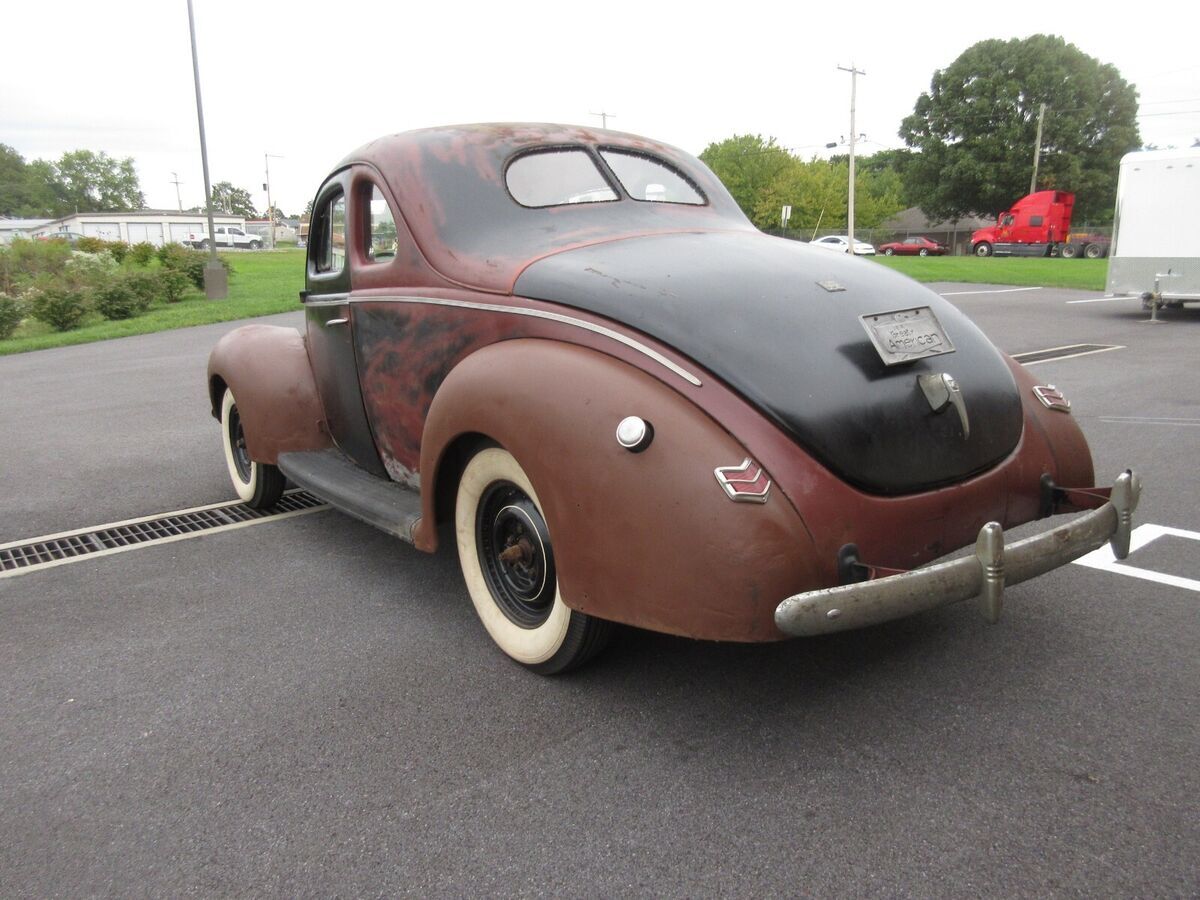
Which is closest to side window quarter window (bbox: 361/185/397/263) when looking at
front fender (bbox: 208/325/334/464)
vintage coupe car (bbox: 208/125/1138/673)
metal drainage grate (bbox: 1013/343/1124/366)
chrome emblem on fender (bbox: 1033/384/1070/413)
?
vintage coupe car (bbox: 208/125/1138/673)

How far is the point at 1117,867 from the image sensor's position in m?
2.06

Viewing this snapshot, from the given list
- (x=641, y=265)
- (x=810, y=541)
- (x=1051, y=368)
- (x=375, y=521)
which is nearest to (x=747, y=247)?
(x=641, y=265)

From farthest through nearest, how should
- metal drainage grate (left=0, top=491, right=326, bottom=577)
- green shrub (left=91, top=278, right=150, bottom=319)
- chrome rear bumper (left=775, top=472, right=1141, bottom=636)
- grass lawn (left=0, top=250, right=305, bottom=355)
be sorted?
green shrub (left=91, top=278, right=150, bottom=319), grass lawn (left=0, top=250, right=305, bottom=355), metal drainage grate (left=0, top=491, right=326, bottom=577), chrome rear bumper (left=775, top=472, right=1141, bottom=636)

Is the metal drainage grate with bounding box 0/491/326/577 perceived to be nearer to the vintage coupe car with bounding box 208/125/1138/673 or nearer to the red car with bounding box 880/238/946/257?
the vintage coupe car with bounding box 208/125/1138/673

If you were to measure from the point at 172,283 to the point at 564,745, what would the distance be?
20673 mm

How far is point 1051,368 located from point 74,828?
31.0ft

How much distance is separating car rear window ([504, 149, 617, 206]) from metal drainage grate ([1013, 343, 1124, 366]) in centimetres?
744

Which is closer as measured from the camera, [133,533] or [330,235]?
[330,235]

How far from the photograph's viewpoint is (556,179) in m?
3.77

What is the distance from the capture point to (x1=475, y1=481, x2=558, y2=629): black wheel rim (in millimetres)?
2932

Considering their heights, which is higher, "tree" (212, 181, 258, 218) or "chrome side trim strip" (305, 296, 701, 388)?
"tree" (212, 181, 258, 218)

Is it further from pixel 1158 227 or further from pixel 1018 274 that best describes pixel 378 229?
pixel 1018 274

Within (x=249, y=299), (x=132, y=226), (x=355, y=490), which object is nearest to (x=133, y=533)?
(x=355, y=490)

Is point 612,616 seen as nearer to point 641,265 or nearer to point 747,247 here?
point 641,265
